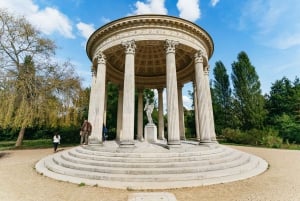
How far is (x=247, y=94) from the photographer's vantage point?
39.0 meters

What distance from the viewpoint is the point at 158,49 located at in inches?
843

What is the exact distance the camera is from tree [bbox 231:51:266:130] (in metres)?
37.5

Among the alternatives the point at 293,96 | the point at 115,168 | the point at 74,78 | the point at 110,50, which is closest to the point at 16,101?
the point at 74,78

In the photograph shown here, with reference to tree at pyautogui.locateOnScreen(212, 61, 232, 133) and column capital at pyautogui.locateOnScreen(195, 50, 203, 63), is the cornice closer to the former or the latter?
column capital at pyautogui.locateOnScreen(195, 50, 203, 63)

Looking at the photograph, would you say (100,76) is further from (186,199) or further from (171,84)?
(186,199)

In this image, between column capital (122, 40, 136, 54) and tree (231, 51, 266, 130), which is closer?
column capital (122, 40, 136, 54)

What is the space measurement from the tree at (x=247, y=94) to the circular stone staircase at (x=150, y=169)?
29743 mm

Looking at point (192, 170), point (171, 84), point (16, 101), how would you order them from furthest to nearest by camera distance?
point (16, 101), point (171, 84), point (192, 170)

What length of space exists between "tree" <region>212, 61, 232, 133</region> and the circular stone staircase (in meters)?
36.2

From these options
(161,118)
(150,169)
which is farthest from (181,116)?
(150,169)

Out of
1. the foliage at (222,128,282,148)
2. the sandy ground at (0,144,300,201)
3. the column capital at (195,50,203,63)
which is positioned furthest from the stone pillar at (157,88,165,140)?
the foliage at (222,128,282,148)

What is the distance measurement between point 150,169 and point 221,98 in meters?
44.3

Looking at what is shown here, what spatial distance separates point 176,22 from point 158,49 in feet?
22.6

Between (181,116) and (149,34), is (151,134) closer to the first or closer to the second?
(181,116)
